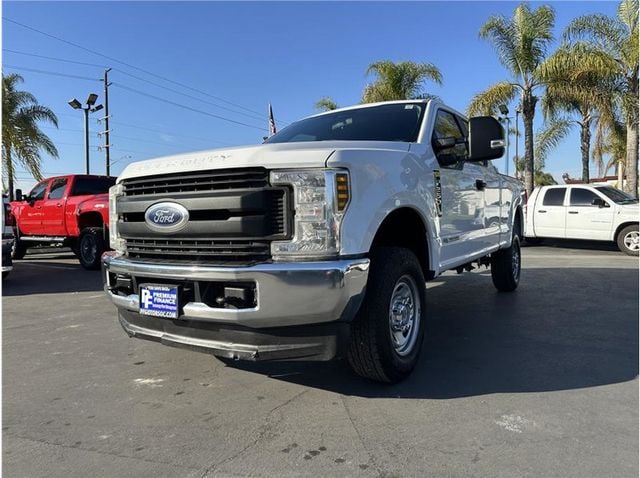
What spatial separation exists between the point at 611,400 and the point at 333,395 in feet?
5.78

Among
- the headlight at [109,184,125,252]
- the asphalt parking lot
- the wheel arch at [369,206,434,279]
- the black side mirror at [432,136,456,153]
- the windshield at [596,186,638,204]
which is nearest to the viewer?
the asphalt parking lot

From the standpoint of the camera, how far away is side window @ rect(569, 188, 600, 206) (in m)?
12.6

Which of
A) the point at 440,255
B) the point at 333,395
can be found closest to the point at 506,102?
the point at 440,255

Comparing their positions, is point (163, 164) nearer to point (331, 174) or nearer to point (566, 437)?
point (331, 174)

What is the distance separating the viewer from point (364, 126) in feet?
14.8

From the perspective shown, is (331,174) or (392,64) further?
(392,64)

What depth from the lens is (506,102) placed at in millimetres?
19094

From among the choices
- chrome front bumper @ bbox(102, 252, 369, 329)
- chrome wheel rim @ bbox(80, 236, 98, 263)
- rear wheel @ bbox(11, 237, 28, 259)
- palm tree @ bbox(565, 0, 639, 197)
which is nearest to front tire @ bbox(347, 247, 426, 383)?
chrome front bumper @ bbox(102, 252, 369, 329)

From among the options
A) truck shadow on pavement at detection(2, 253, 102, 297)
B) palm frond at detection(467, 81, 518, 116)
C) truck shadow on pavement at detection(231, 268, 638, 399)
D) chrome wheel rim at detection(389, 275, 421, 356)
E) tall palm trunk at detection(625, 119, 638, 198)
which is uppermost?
palm frond at detection(467, 81, 518, 116)

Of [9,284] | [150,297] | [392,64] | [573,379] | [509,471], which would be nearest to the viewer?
[509,471]

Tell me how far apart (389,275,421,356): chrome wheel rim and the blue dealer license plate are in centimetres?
141

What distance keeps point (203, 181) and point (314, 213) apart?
75 centimetres

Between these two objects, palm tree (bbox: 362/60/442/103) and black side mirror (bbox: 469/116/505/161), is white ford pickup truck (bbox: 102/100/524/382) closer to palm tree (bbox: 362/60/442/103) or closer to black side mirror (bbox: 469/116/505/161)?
black side mirror (bbox: 469/116/505/161)

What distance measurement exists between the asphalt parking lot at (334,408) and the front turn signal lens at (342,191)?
4.10 ft
